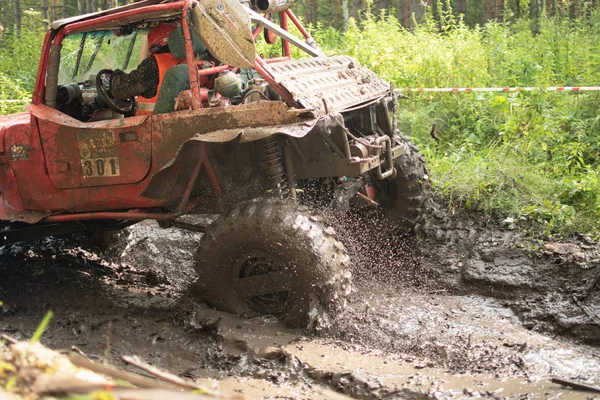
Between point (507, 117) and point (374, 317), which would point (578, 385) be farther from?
point (507, 117)

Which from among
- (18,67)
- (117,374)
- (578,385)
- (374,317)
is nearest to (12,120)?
(374,317)

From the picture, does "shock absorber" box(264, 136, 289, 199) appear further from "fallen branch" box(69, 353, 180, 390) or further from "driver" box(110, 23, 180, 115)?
"fallen branch" box(69, 353, 180, 390)

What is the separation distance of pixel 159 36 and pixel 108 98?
0.58 metres

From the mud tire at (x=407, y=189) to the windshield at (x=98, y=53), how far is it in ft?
7.23

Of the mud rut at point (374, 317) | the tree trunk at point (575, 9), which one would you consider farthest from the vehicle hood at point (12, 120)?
the tree trunk at point (575, 9)

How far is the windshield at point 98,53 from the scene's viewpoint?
5.24 metres

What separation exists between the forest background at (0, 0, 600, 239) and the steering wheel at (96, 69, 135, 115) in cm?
296

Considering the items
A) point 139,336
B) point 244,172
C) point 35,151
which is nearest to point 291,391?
point 139,336

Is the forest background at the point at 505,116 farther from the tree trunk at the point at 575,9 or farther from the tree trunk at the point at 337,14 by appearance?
the tree trunk at the point at 337,14

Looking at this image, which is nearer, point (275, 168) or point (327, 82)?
point (275, 168)

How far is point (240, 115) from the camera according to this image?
4.40 m

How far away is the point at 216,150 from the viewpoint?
15.3 ft

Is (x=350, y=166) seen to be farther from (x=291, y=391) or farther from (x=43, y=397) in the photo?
(x=43, y=397)

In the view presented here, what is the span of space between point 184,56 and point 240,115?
2.19ft
